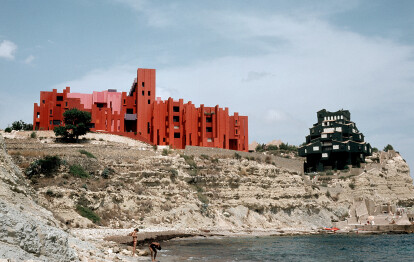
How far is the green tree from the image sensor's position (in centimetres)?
6112

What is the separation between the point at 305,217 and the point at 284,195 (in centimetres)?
404

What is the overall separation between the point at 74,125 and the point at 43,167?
20292 millimetres

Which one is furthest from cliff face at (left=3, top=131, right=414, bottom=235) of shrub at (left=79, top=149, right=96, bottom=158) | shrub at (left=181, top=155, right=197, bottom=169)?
shrub at (left=79, top=149, right=96, bottom=158)

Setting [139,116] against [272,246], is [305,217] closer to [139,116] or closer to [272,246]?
[272,246]

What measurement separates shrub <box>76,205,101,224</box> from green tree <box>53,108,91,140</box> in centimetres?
2614

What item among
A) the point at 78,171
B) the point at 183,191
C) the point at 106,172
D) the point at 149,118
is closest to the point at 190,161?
the point at 183,191

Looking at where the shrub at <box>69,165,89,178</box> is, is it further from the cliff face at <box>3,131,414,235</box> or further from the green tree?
the green tree

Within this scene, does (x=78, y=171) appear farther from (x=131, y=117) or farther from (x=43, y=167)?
(x=131, y=117)

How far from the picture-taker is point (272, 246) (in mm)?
34469

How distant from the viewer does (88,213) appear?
36.7 meters

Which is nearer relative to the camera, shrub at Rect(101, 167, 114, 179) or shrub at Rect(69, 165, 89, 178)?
shrub at Rect(69, 165, 89, 178)

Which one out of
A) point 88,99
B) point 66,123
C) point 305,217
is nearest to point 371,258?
point 305,217

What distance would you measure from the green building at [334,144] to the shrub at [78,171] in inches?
2098

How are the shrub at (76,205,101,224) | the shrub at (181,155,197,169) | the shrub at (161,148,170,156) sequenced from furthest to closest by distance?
1. the shrub at (161,148,170,156)
2. the shrub at (181,155,197,169)
3. the shrub at (76,205,101,224)
